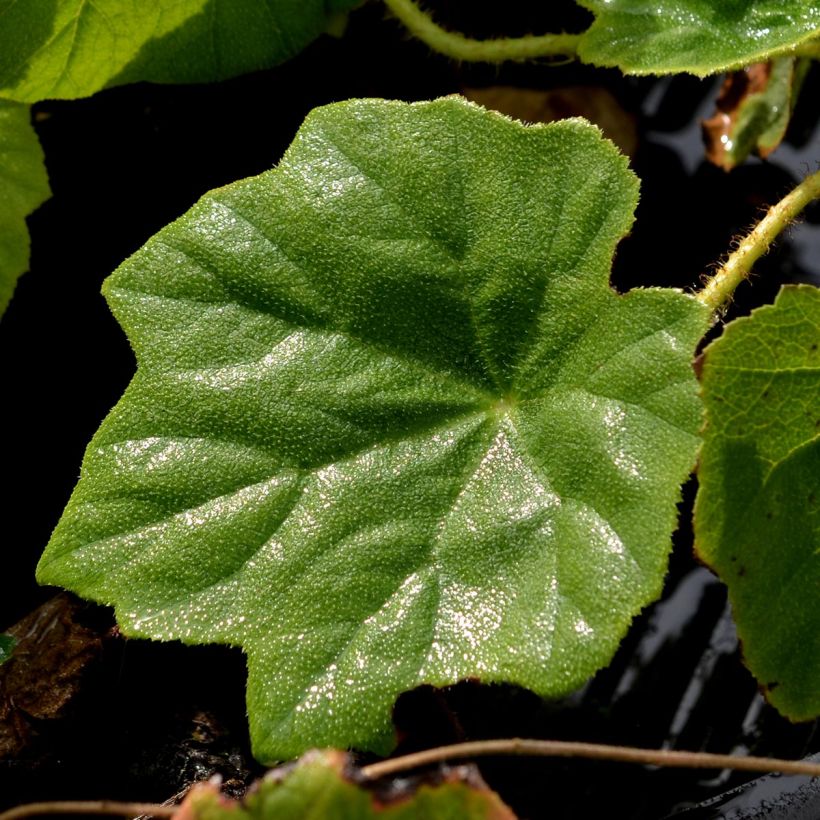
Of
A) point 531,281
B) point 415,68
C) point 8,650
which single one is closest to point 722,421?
point 531,281

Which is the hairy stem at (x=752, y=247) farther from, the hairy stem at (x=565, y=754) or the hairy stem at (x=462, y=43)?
the hairy stem at (x=565, y=754)

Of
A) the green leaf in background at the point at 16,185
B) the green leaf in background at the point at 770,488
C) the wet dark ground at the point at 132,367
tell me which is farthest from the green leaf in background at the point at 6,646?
the green leaf in background at the point at 770,488

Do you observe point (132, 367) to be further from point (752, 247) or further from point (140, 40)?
point (752, 247)

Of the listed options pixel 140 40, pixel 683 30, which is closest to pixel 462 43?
pixel 683 30

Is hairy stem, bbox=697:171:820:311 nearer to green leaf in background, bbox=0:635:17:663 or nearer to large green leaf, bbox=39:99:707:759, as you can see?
large green leaf, bbox=39:99:707:759

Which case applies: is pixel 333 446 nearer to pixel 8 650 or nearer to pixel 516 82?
pixel 8 650

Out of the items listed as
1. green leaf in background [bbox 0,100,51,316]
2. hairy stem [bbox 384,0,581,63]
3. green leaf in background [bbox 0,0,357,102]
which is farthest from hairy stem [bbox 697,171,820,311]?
green leaf in background [bbox 0,100,51,316]
